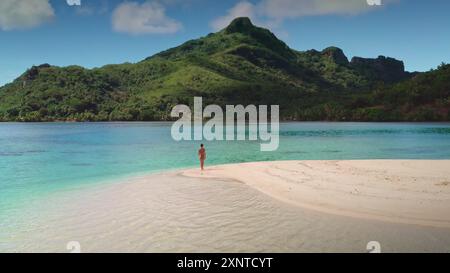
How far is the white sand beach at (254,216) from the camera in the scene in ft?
30.5

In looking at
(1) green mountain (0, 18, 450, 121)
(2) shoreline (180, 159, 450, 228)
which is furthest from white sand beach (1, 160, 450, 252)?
(1) green mountain (0, 18, 450, 121)

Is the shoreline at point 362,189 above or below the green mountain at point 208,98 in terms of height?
below

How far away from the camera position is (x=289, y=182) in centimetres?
1723

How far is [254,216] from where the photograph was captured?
11.9 meters

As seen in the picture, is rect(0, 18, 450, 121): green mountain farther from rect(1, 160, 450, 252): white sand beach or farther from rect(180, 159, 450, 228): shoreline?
rect(1, 160, 450, 252): white sand beach

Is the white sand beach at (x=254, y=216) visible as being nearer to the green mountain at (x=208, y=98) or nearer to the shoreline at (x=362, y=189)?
the shoreline at (x=362, y=189)

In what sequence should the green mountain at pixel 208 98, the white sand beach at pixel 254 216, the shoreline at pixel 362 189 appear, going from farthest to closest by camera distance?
the green mountain at pixel 208 98 < the shoreline at pixel 362 189 < the white sand beach at pixel 254 216

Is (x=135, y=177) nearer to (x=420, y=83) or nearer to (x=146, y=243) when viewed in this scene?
(x=146, y=243)

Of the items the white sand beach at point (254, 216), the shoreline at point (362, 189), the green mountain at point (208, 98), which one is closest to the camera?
the white sand beach at point (254, 216)

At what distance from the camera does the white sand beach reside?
930 cm

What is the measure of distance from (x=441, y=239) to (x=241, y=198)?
287 inches

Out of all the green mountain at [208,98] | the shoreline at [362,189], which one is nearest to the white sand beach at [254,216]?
the shoreline at [362,189]

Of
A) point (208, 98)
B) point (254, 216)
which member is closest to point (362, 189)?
point (254, 216)
